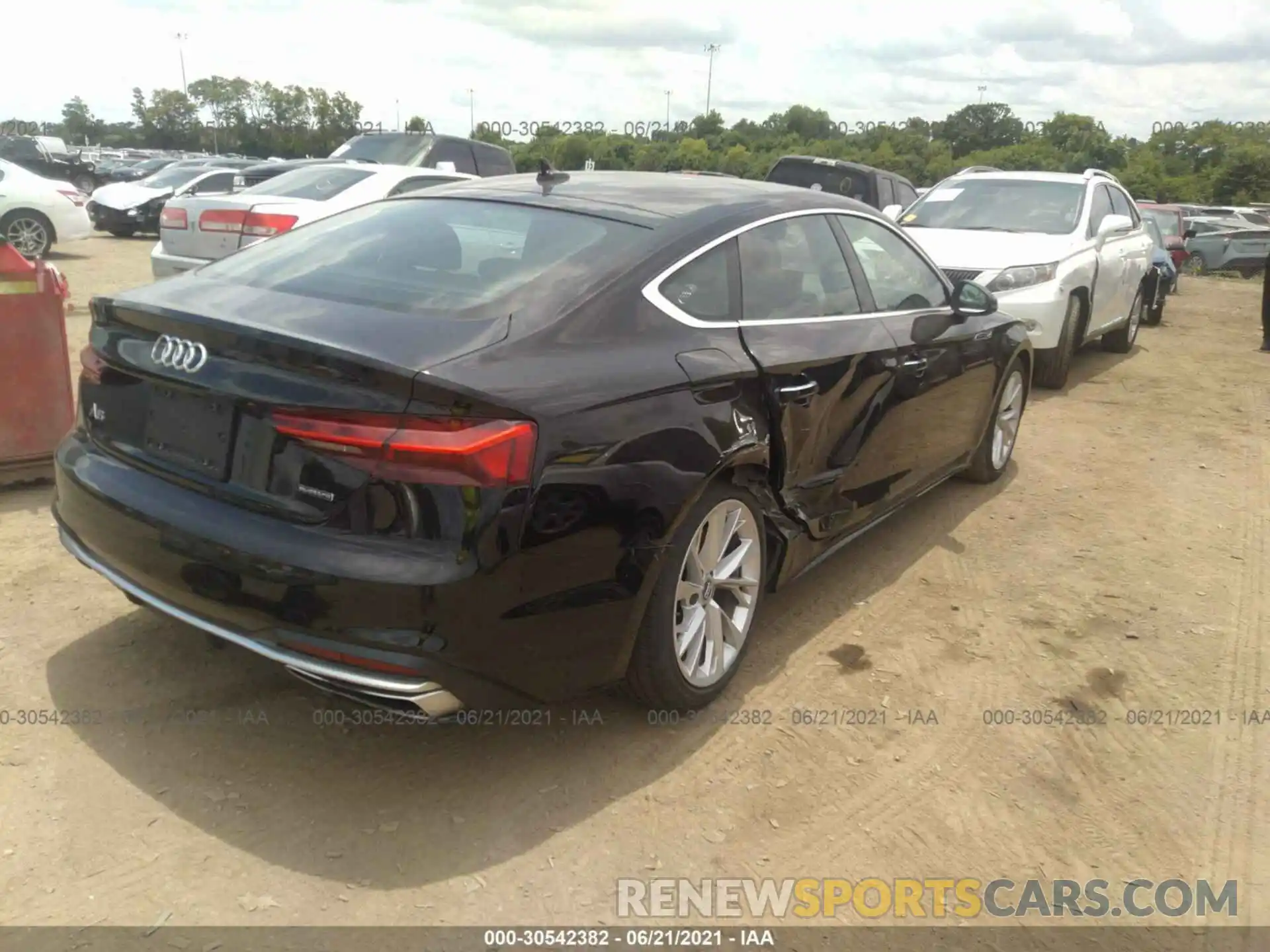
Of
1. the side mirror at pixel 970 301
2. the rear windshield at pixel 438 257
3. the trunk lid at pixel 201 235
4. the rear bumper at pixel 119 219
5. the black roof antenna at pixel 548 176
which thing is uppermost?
the black roof antenna at pixel 548 176

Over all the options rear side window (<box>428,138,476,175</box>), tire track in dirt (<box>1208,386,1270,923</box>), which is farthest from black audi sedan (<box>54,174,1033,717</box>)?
rear side window (<box>428,138,476,175</box>)

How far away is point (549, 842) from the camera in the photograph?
111 inches

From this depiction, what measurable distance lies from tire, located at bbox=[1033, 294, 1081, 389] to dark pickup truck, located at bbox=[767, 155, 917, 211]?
487 centimetres

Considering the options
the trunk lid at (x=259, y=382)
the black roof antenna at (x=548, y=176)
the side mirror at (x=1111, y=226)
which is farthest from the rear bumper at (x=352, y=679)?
the side mirror at (x=1111, y=226)

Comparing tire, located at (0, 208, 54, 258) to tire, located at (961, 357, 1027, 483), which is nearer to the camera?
tire, located at (961, 357, 1027, 483)

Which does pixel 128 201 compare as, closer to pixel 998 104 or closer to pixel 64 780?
pixel 64 780

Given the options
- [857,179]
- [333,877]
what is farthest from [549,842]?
[857,179]

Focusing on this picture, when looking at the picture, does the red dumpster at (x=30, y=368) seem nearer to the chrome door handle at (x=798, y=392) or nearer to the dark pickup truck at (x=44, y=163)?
the chrome door handle at (x=798, y=392)

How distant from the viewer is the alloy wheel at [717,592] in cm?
327

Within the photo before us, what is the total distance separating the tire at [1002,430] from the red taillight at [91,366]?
4216 mm

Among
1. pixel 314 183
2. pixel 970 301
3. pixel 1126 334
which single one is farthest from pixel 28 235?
pixel 1126 334

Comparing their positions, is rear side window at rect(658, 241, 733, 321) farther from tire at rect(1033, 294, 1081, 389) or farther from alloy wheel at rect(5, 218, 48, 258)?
alloy wheel at rect(5, 218, 48, 258)

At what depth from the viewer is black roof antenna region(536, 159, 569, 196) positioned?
12.8 feet

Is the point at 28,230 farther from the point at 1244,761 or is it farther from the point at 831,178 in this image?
the point at 1244,761
